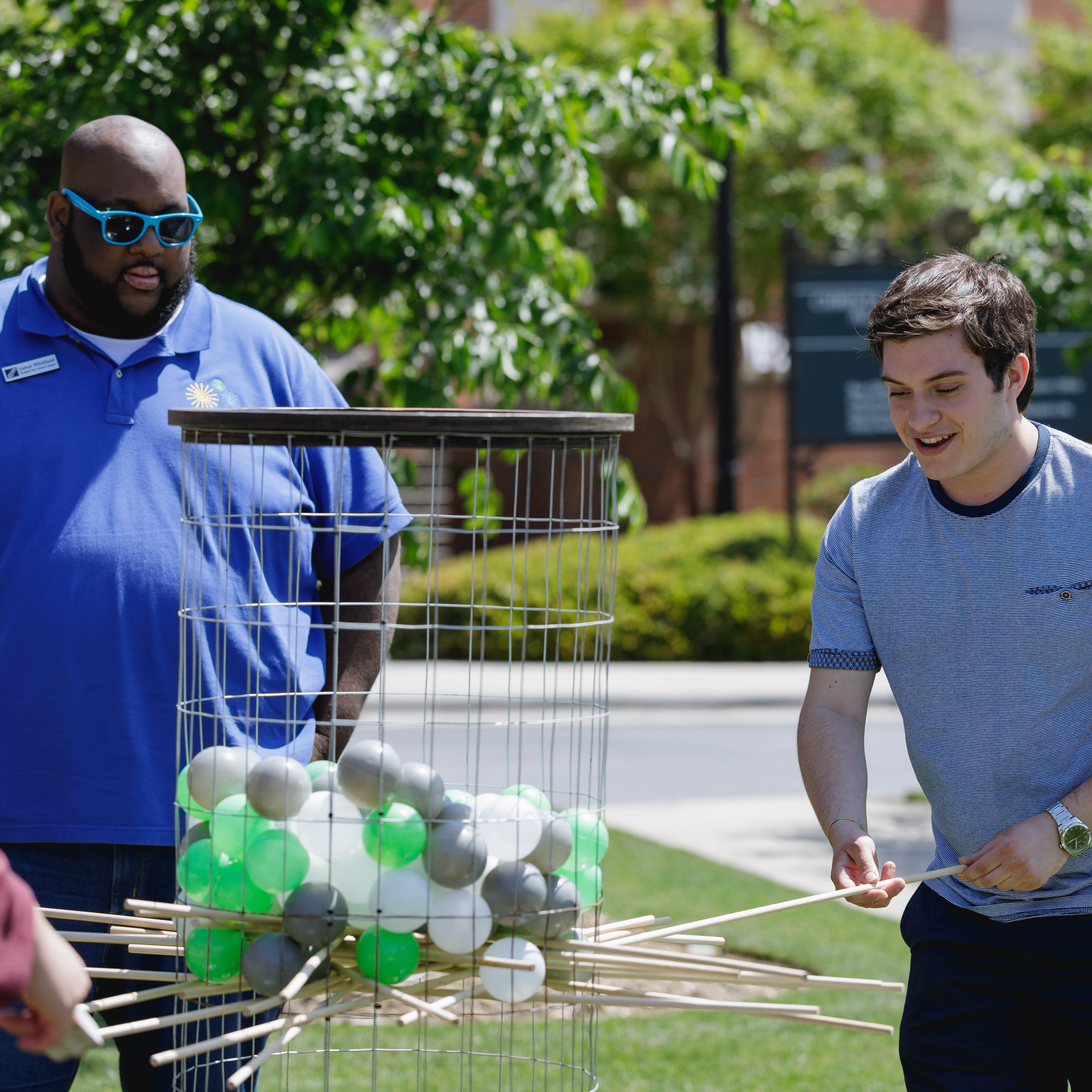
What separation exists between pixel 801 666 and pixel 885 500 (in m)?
11.9

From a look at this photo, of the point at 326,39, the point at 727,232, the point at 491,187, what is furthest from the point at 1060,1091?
the point at 727,232

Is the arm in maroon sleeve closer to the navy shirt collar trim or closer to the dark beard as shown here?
the dark beard

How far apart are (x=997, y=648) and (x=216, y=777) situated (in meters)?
1.29

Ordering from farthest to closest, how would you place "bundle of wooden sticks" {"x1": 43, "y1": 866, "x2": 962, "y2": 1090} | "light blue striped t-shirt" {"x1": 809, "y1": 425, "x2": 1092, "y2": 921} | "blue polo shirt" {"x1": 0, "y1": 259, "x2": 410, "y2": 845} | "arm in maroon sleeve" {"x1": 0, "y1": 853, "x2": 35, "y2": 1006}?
"blue polo shirt" {"x1": 0, "y1": 259, "x2": 410, "y2": 845}, "light blue striped t-shirt" {"x1": 809, "y1": 425, "x2": 1092, "y2": 921}, "bundle of wooden sticks" {"x1": 43, "y1": 866, "x2": 962, "y2": 1090}, "arm in maroon sleeve" {"x1": 0, "y1": 853, "x2": 35, "y2": 1006}

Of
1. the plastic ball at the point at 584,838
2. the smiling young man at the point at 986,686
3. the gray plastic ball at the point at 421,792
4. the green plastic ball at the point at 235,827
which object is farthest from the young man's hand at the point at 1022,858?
the green plastic ball at the point at 235,827

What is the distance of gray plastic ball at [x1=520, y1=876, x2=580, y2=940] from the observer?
6.82 feet

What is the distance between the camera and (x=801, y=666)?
1435 centimetres

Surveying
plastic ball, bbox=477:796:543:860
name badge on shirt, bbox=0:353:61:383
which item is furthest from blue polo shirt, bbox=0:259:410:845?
plastic ball, bbox=477:796:543:860

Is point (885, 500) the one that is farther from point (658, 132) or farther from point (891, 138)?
point (891, 138)

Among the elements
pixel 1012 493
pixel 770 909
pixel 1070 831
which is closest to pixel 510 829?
pixel 770 909

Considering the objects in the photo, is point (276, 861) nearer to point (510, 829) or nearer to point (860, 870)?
point (510, 829)

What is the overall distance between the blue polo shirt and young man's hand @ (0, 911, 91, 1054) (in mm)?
926

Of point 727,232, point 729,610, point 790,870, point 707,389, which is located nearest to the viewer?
point 790,870

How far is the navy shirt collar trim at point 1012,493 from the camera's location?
2.52 m
